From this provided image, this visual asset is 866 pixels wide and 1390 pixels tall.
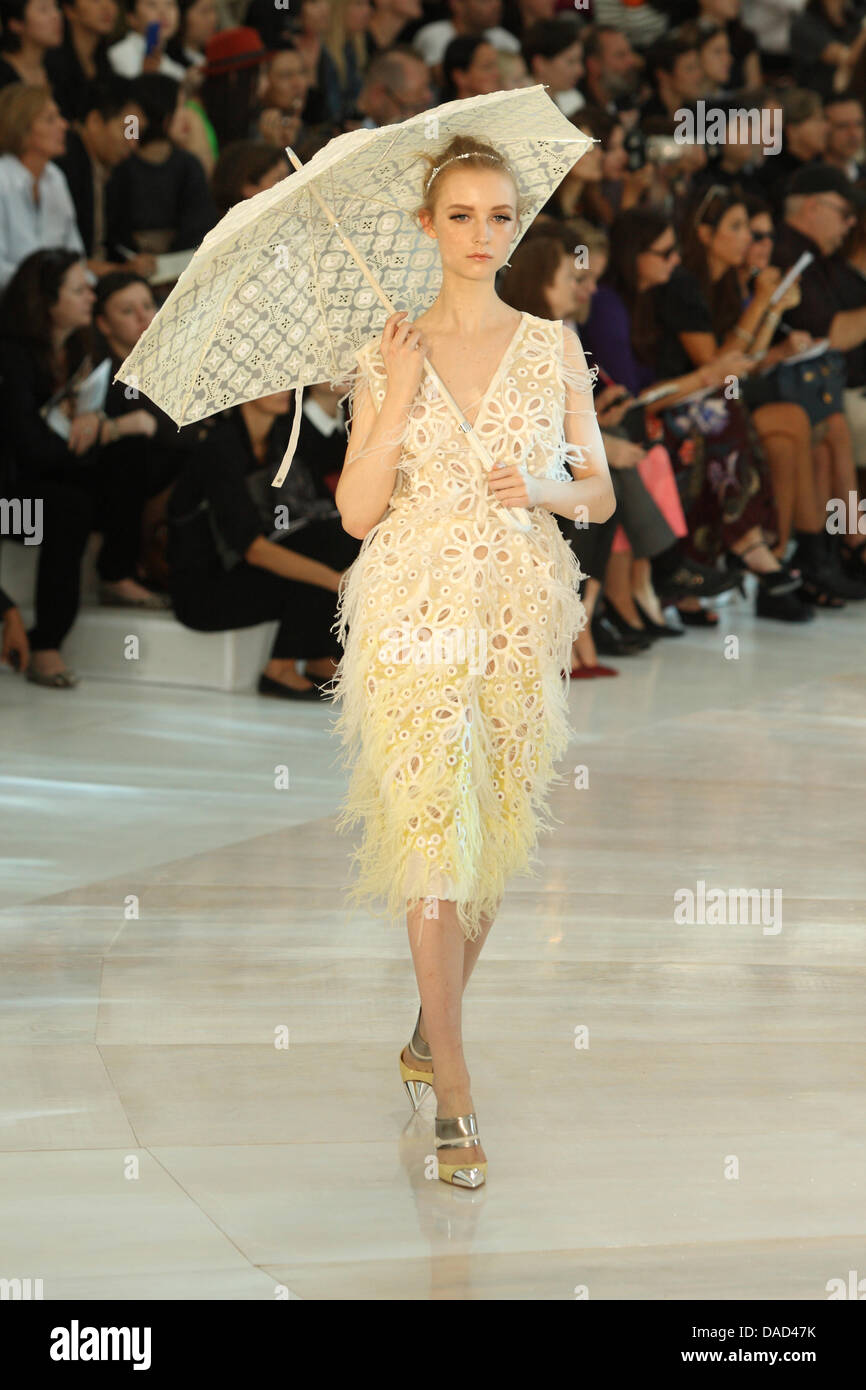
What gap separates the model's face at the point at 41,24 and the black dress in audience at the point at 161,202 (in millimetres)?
587

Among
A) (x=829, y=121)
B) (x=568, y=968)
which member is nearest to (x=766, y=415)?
(x=829, y=121)

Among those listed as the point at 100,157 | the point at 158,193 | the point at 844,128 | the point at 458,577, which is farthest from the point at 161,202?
the point at 458,577

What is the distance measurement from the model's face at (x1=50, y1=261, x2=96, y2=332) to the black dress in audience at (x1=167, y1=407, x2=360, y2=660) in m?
0.51

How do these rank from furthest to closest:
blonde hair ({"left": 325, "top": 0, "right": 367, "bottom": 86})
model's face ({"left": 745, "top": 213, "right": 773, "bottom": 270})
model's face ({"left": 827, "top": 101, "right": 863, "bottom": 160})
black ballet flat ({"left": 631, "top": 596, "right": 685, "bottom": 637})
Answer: model's face ({"left": 827, "top": 101, "right": 863, "bottom": 160}) → blonde hair ({"left": 325, "top": 0, "right": 367, "bottom": 86}) → model's face ({"left": 745, "top": 213, "right": 773, "bottom": 270}) → black ballet flat ({"left": 631, "top": 596, "right": 685, "bottom": 637})

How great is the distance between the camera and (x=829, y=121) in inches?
370

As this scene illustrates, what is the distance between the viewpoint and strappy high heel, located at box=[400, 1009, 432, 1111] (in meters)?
2.88

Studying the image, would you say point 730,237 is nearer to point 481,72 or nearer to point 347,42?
point 481,72

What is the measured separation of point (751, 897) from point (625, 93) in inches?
→ 252

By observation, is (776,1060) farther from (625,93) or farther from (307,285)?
(625,93)

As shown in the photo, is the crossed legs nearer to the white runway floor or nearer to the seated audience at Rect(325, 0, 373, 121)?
the white runway floor

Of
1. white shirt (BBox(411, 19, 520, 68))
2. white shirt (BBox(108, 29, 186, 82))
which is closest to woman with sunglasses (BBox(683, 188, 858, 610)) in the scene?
white shirt (BBox(411, 19, 520, 68))

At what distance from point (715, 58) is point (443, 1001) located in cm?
806

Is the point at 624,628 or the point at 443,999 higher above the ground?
the point at 624,628

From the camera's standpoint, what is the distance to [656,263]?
23.0 ft
